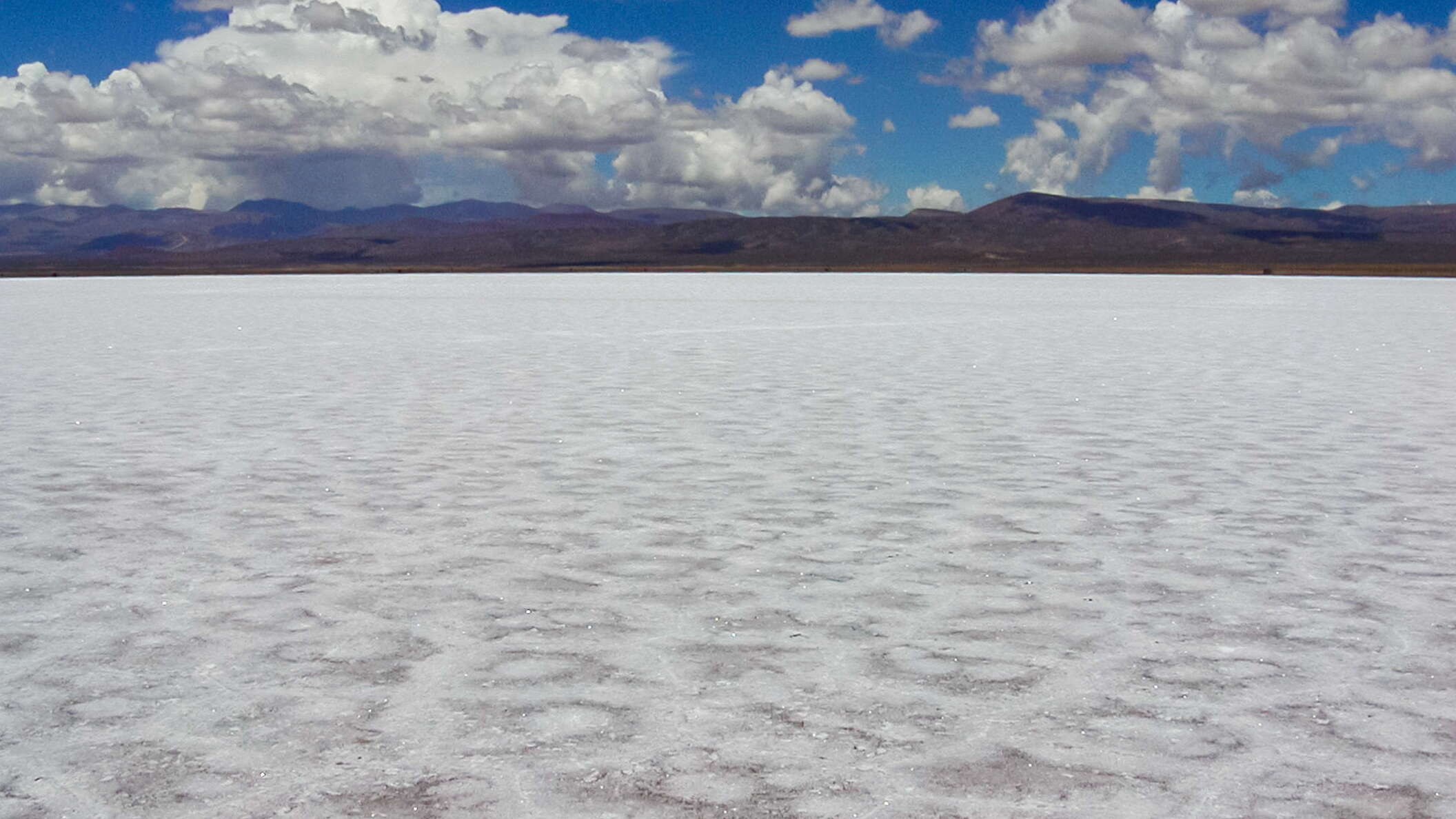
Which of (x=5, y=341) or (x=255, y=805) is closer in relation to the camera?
(x=255, y=805)

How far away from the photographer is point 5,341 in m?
26.5

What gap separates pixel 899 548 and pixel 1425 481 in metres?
4.45

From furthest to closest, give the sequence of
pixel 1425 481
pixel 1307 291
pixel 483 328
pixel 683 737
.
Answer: pixel 1307 291
pixel 483 328
pixel 1425 481
pixel 683 737

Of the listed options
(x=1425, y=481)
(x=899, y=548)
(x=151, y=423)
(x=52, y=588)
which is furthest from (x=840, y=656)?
(x=151, y=423)

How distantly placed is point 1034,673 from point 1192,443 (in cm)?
700

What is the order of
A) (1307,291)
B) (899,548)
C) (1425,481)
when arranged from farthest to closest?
(1307,291) → (1425,481) → (899,548)

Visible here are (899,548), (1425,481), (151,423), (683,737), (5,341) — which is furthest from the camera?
(5,341)

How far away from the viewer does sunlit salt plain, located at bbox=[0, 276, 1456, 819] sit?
13.6ft

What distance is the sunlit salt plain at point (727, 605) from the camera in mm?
4156

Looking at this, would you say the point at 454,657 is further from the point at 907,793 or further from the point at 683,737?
the point at 907,793

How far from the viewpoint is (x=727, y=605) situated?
616cm

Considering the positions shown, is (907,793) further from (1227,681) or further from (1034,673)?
(1227,681)

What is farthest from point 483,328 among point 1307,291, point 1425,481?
point 1307,291

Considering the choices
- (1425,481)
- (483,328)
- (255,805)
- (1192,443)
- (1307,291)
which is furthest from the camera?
(1307,291)
